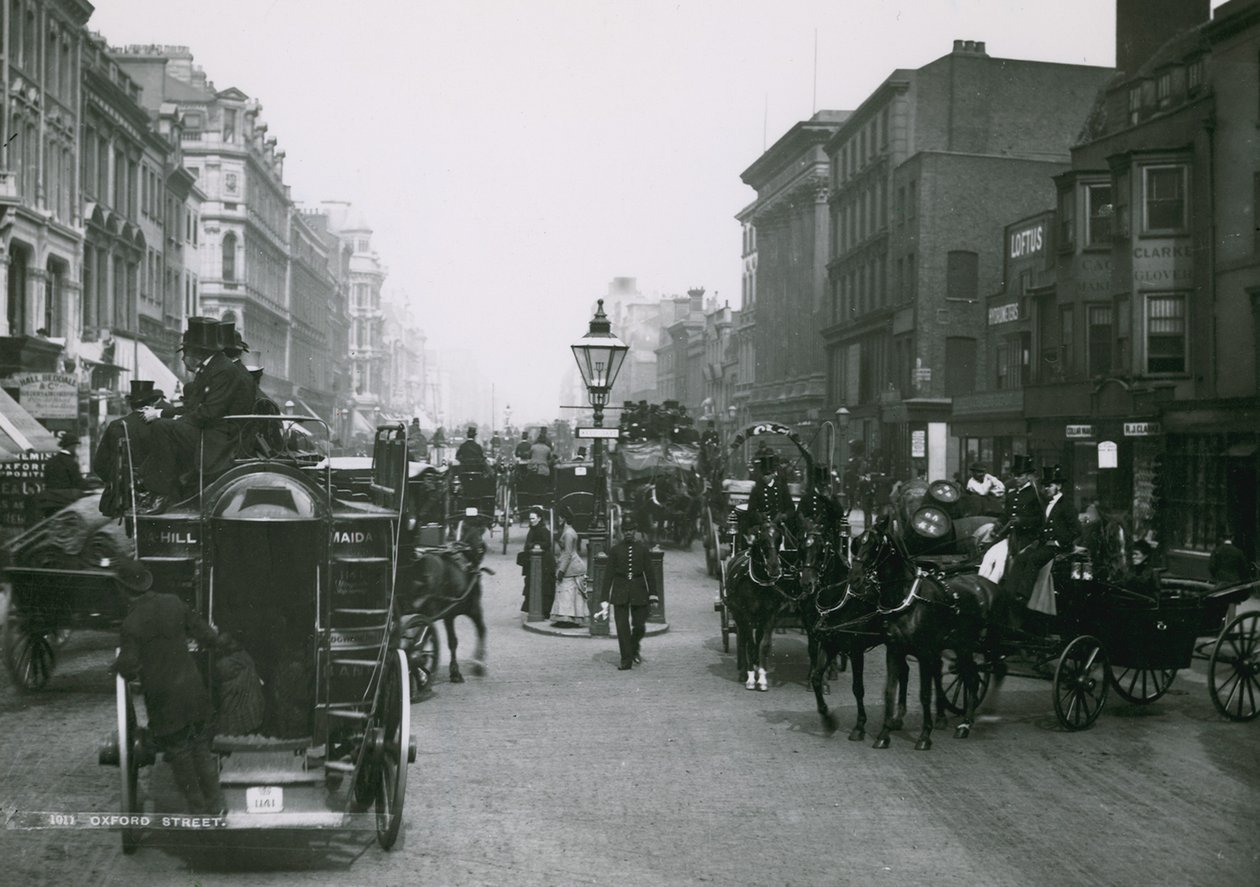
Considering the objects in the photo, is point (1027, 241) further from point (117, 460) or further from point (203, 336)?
point (203, 336)

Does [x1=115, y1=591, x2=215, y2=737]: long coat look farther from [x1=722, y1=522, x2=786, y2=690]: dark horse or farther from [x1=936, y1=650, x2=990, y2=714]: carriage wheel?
[x1=722, y1=522, x2=786, y2=690]: dark horse

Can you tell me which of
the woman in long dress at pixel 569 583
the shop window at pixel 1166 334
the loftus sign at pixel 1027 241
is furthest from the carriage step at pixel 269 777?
the loftus sign at pixel 1027 241

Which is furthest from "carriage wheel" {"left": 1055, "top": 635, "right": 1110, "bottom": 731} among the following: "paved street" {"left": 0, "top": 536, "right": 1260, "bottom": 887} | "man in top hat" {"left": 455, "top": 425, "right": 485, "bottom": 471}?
"man in top hat" {"left": 455, "top": 425, "right": 485, "bottom": 471}

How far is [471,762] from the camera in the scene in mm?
9820

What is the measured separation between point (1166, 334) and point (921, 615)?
2039 centimetres

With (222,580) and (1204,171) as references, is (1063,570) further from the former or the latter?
(1204,171)

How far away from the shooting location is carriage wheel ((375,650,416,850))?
714cm

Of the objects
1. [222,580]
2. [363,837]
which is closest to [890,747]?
[363,837]

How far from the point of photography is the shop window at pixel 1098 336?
3325cm

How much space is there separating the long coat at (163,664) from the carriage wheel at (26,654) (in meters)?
5.36

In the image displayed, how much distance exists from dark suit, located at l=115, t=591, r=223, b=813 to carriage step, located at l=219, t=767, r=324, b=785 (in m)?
0.11

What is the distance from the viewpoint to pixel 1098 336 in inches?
1328

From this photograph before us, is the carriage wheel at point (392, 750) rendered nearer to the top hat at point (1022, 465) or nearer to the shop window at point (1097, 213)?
the top hat at point (1022, 465)

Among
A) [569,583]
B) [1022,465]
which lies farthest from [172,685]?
[569,583]
